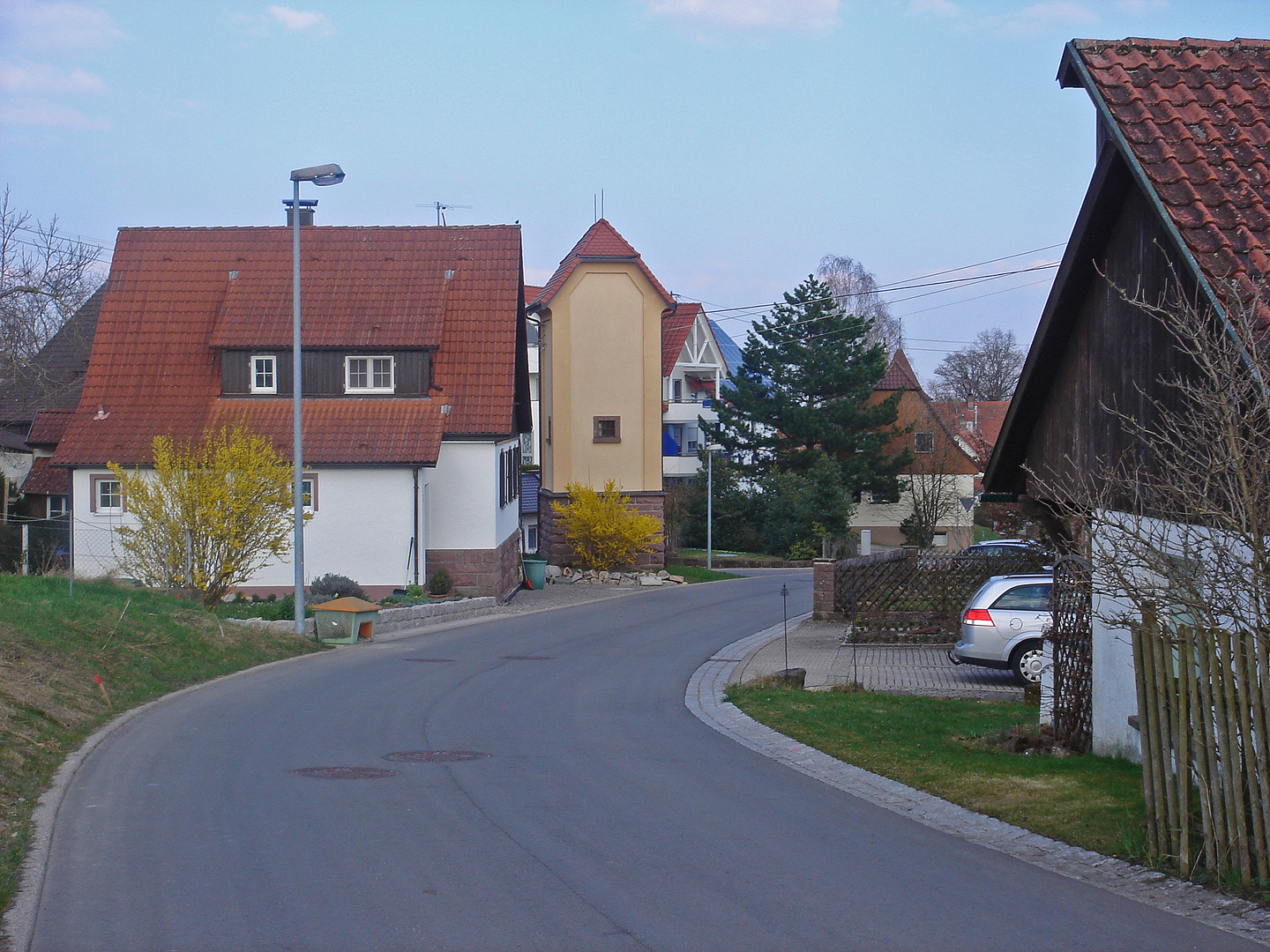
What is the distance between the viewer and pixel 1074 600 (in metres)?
11.1

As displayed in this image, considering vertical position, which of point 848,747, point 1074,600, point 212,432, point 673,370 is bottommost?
point 848,747

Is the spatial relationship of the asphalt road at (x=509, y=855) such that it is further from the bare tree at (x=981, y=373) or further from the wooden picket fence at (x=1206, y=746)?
the bare tree at (x=981, y=373)

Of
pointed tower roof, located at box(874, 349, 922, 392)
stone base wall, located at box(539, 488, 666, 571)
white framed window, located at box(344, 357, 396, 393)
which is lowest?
stone base wall, located at box(539, 488, 666, 571)

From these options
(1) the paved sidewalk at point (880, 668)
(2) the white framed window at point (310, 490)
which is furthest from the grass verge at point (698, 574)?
(1) the paved sidewalk at point (880, 668)

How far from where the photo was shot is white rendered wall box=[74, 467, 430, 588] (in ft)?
94.6

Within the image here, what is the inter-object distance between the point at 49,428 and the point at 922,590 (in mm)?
25921

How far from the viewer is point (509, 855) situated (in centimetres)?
748

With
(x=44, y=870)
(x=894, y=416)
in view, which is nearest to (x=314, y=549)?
(x=44, y=870)

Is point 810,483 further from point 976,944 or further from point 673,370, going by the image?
point 976,944

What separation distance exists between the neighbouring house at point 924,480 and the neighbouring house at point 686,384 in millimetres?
8911

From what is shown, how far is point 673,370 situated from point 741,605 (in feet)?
Result: 111

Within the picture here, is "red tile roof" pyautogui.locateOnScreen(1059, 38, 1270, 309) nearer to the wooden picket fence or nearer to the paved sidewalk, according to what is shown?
the wooden picket fence

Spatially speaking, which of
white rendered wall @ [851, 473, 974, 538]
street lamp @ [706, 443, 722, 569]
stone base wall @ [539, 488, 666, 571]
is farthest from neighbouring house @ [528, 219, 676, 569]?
white rendered wall @ [851, 473, 974, 538]

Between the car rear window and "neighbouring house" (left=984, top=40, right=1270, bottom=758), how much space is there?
252 inches
